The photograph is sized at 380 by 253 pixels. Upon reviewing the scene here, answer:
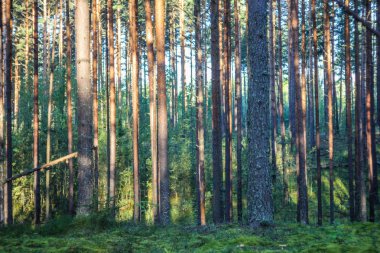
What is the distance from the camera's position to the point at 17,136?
2125 centimetres

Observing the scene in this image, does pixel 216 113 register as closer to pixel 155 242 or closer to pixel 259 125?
pixel 259 125

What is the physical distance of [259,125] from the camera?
318 inches

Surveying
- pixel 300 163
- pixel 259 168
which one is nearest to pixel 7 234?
pixel 259 168

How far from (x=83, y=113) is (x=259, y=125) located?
3.85m

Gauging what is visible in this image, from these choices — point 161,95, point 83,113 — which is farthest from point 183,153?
point 83,113

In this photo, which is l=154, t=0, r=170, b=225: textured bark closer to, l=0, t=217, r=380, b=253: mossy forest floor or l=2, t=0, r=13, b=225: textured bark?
l=0, t=217, r=380, b=253: mossy forest floor

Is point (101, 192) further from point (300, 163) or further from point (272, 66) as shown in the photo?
point (272, 66)

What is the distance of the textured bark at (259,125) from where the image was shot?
8.02m

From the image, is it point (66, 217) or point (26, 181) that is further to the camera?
point (26, 181)

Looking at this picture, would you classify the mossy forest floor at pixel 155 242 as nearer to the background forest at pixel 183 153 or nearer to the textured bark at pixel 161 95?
the background forest at pixel 183 153

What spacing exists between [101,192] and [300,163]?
12.3 m

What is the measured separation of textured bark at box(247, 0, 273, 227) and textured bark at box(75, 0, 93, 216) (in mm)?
3574

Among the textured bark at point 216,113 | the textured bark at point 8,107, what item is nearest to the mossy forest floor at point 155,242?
the textured bark at point 216,113

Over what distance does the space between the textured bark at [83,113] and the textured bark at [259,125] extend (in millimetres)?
3574
